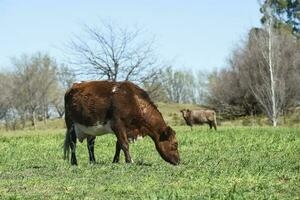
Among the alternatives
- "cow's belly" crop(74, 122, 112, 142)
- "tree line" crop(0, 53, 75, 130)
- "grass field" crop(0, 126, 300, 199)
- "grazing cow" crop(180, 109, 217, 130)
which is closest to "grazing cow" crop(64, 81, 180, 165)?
"cow's belly" crop(74, 122, 112, 142)

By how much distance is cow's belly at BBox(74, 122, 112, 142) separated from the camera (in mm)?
15805

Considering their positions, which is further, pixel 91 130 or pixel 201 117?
pixel 201 117

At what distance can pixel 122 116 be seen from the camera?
15508 mm

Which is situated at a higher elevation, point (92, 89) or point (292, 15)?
point (292, 15)

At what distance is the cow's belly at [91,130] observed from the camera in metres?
15.8

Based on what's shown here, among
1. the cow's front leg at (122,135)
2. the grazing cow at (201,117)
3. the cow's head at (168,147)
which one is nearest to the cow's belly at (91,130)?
the cow's front leg at (122,135)

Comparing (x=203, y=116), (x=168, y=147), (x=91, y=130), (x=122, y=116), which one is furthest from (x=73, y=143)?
(x=203, y=116)

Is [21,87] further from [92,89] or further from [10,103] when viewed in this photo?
[92,89]

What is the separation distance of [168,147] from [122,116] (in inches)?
56.9

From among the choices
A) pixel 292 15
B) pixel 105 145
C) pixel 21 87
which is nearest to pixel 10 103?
pixel 21 87

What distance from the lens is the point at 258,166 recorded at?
1358 cm

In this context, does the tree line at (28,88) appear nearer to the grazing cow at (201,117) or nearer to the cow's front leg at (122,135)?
the grazing cow at (201,117)

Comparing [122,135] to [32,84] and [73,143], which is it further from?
[32,84]

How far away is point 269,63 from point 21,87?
47472 millimetres
